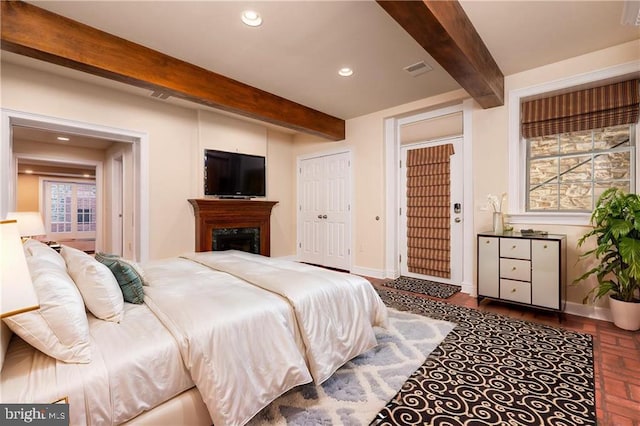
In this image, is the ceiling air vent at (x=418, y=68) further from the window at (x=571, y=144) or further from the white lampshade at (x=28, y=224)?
the white lampshade at (x=28, y=224)

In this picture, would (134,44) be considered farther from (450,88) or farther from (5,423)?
(450,88)

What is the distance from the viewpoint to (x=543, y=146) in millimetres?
3295

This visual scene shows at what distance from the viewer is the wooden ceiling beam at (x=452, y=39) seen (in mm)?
1766

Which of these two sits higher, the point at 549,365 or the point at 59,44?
the point at 59,44

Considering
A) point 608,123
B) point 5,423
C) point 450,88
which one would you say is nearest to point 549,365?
point 608,123

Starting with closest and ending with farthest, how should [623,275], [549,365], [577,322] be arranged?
[549,365] < [623,275] < [577,322]

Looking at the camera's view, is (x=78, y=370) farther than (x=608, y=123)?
No

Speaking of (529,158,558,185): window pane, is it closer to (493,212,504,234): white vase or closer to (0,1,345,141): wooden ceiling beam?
(493,212,504,234): white vase

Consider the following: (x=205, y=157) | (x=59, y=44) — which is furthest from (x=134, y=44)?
(x=205, y=157)

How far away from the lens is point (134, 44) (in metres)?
2.59

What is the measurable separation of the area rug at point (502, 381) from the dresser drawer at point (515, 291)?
33cm

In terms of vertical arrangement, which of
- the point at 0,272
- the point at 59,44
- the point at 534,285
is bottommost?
the point at 534,285

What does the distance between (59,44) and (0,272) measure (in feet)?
7.84

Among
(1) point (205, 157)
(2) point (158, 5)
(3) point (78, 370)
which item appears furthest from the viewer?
(1) point (205, 157)
